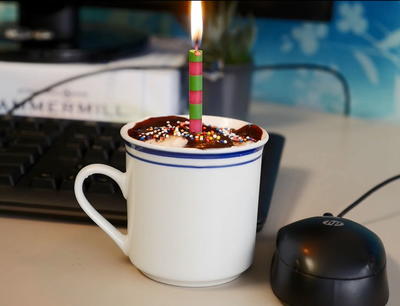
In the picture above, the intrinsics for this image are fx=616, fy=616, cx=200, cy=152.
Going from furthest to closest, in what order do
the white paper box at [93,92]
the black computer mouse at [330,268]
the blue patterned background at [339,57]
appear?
the blue patterned background at [339,57] < the white paper box at [93,92] < the black computer mouse at [330,268]

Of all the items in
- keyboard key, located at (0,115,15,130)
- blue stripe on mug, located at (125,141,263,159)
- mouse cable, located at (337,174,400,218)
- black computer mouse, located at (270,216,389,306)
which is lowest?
mouse cable, located at (337,174,400,218)

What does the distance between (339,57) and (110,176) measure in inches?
21.4

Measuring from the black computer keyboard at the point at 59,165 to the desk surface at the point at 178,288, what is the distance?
2cm

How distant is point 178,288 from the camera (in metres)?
0.38

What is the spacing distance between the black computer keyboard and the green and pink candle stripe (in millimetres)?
97

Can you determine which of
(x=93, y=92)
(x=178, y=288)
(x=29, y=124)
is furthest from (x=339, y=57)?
(x=178, y=288)

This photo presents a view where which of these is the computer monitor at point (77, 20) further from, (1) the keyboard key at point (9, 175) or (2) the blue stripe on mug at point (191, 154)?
(2) the blue stripe on mug at point (191, 154)

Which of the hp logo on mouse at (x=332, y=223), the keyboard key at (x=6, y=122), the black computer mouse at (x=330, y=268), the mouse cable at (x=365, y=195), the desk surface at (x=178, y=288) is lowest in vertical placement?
the desk surface at (x=178, y=288)

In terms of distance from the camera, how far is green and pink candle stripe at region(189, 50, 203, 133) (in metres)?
0.37

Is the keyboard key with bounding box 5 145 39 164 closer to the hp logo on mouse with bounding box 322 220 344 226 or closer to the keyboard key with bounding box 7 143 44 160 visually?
the keyboard key with bounding box 7 143 44 160

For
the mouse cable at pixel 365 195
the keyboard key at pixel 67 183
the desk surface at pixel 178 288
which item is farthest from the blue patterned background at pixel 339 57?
the keyboard key at pixel 67 183

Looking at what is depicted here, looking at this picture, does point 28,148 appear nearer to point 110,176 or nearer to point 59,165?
point 59,165

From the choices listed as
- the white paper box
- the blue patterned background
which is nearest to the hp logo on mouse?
the white paper box

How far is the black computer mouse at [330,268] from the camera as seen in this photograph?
1.12 feet
